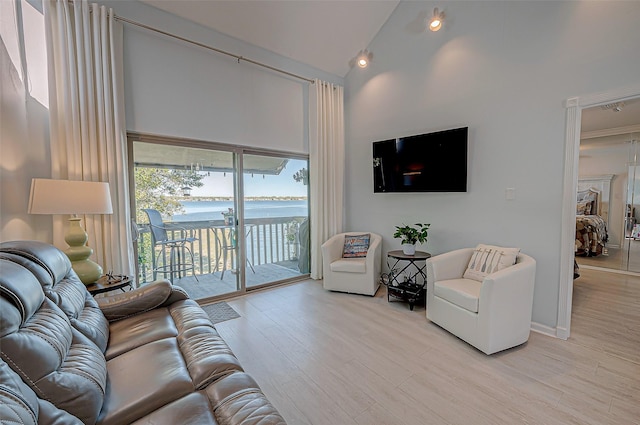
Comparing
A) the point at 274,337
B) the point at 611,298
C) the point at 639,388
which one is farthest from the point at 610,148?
the point at 274,337

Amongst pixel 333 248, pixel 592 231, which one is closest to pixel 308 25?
pixel 333 248

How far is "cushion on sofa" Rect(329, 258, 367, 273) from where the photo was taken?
3578 mm

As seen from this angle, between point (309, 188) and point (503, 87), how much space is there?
278 centimetres

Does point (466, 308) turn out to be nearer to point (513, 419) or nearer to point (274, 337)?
point (513, 419)

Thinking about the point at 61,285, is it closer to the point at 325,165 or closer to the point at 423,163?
the point at 325,165

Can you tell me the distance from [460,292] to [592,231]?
15.9ft

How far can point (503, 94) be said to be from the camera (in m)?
2.86

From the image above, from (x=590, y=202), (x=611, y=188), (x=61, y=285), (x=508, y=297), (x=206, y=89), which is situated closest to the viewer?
(x=61, y=285)

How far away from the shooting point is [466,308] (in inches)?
93.9

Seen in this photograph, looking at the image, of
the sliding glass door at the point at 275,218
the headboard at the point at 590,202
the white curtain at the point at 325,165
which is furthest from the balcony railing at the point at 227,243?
the headboard at the point at 590,202

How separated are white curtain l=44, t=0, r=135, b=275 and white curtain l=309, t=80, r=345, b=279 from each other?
2386mm

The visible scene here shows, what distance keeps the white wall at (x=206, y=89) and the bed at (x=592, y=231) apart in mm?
5643

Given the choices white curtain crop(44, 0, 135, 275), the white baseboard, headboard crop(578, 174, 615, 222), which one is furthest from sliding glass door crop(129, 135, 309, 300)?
headboard crop(578, 174, 615, 222)

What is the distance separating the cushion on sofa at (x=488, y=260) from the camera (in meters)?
2.59
